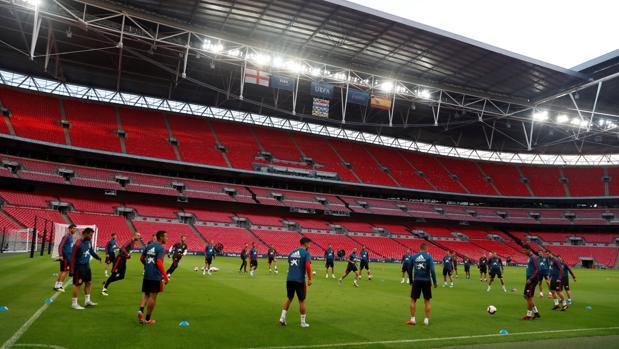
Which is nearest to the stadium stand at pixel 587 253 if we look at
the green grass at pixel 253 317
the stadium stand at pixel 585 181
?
the stadium stand at pixel 585 181

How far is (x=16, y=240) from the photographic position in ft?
96.5

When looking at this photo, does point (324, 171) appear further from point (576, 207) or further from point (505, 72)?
point (576, 207)

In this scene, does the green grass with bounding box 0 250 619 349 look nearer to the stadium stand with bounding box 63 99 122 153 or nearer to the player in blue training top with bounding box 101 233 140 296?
the player in blue training top with bounding box 101 233 140 296

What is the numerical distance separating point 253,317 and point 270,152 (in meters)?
45.8

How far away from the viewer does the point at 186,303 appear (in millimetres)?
12773

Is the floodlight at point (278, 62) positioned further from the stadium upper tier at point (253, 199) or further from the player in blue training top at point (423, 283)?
the player in blue training top at point (423, 283)

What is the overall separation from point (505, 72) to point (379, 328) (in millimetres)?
34129

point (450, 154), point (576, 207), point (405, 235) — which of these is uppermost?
point (450, 154)

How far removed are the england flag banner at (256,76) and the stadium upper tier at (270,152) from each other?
59.8ft

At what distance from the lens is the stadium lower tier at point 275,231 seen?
39.1 m

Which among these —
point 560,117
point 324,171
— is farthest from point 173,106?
point 560,117

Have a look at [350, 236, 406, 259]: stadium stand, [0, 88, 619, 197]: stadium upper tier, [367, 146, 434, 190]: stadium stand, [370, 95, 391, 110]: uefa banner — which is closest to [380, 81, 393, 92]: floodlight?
[370, 95, 391, 110]: uefa banner

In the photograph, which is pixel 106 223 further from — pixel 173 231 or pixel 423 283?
pixel 423 283

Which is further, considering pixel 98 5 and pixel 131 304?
pixel 98 5
